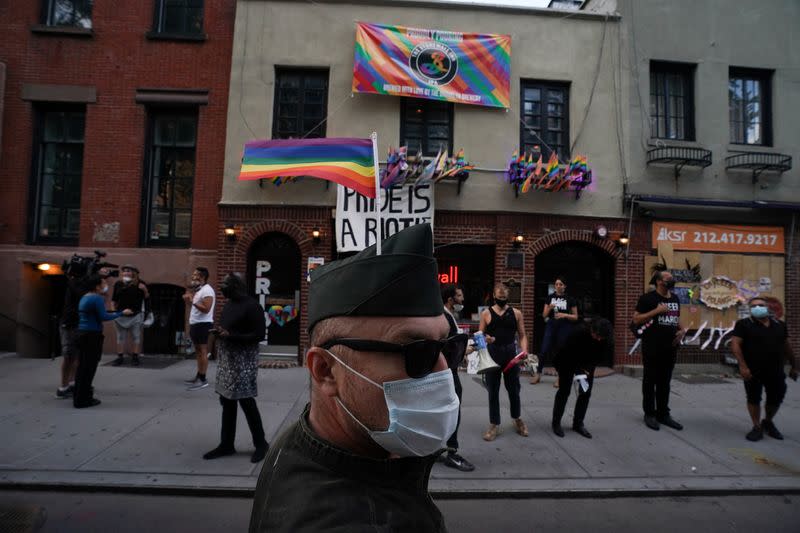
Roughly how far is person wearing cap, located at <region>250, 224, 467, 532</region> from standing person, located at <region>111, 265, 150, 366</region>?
9.13m

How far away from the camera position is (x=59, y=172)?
11.2 m

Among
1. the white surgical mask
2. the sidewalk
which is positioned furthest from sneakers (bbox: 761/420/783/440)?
the white surgical mask

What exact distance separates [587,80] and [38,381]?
13.1m

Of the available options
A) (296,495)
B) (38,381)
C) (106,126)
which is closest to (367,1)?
(106,126)

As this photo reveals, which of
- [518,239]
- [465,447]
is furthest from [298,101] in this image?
[465,447]

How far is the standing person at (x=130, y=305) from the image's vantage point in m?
9.29

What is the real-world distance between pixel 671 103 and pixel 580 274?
4.85 m

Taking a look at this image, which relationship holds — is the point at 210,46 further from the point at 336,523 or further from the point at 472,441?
the point at 336,523

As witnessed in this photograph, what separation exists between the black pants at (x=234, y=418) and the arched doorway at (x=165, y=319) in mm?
6455

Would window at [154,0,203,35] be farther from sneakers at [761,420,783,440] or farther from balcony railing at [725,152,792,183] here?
sneakers at [761,420,783,440]

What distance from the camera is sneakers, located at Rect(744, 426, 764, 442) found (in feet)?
20.1

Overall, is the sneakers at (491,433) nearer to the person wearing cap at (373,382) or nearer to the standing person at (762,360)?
the standing person at (762,360)

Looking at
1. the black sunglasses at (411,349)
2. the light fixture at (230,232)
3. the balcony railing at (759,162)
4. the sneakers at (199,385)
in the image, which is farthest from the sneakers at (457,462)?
the balcony railing at (759,162)

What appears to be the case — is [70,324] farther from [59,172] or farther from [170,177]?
[59,172]
